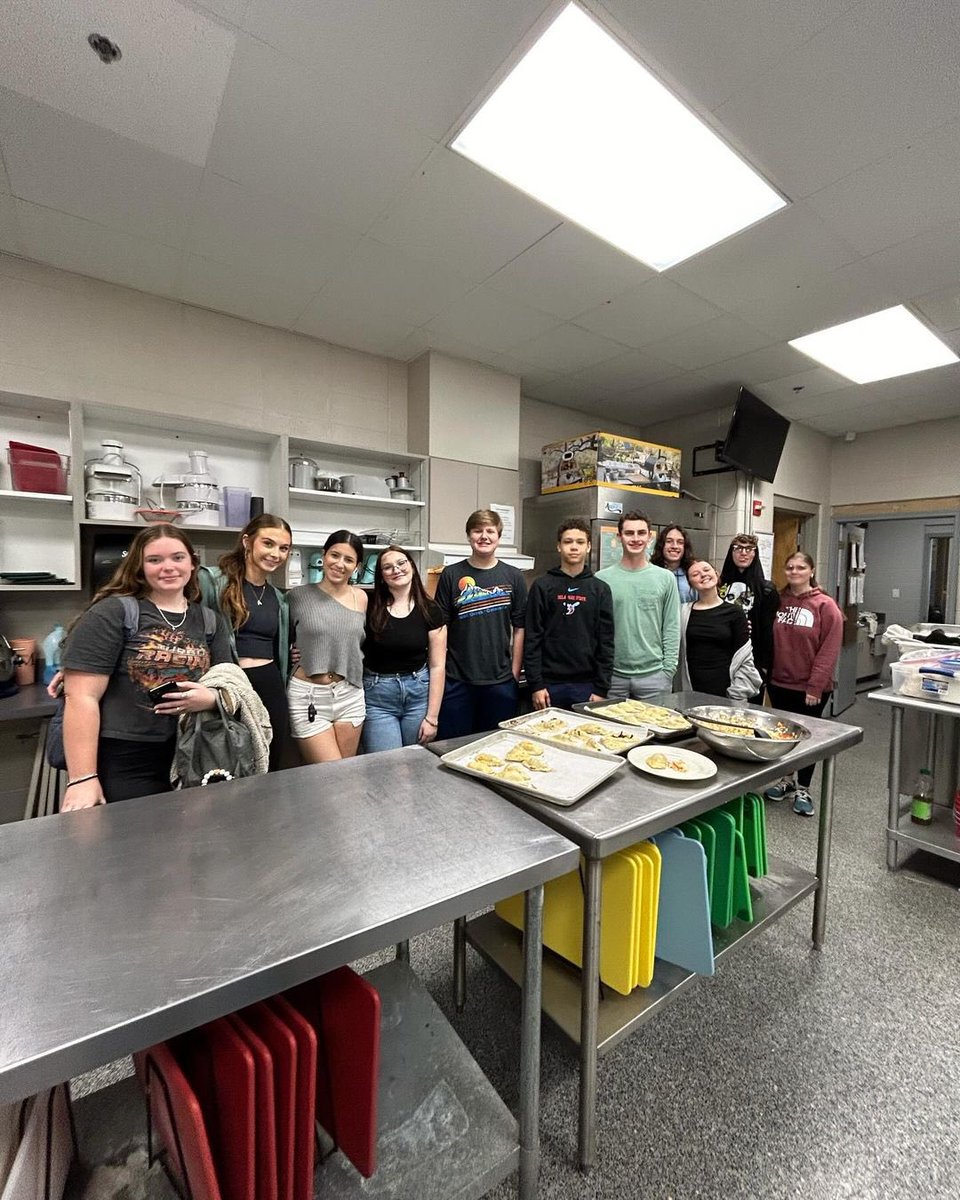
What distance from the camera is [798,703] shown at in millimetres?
3059

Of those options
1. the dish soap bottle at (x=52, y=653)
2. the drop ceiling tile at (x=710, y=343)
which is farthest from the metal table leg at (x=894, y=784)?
the dish soap bottle at (x=52, y=653)

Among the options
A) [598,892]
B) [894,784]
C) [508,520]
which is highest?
[508,520]

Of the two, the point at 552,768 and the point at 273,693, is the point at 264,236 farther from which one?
the point at 552,768

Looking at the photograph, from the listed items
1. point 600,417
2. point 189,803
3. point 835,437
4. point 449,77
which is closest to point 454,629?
point 189,803

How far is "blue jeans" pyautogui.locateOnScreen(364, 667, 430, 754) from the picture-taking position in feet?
7.45

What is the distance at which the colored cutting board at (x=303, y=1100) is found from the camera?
30.6 inches

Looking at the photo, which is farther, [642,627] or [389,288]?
[389,288]

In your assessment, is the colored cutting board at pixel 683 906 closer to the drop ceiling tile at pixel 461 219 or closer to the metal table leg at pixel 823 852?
the metal table leg at pixel 823 852

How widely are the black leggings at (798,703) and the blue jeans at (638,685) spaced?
2.97 ft

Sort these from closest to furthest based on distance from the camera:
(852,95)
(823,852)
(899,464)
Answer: (852,95), (823,852), (899,464)

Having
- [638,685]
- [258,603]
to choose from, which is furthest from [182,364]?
[638,685]

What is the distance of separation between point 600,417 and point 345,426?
8.94 feet

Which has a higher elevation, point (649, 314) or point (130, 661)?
point (649, 314)

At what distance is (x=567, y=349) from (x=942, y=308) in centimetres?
217
